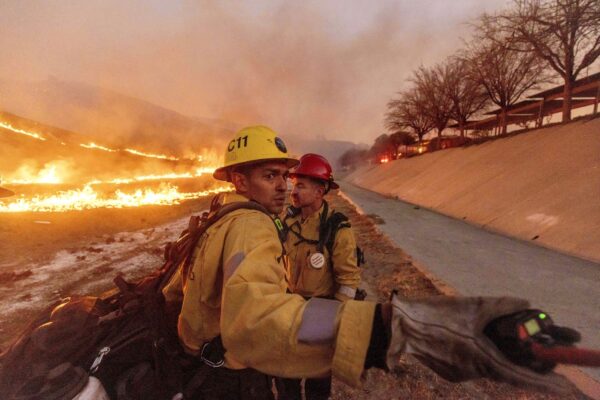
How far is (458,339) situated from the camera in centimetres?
99

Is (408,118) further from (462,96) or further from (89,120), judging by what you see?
(89,120)

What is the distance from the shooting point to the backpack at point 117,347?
1567 mm

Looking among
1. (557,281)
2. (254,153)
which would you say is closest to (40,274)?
(254,153)

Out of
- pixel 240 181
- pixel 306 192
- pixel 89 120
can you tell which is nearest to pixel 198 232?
pixel 240 181

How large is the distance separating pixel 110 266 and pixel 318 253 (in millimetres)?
7332

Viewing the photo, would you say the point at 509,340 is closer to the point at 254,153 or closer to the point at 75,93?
the point at 254,153

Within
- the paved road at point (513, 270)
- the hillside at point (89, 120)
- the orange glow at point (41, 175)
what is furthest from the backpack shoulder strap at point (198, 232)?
the hillside at point (89, 120)

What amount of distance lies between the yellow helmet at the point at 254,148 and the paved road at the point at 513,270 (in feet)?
12.4

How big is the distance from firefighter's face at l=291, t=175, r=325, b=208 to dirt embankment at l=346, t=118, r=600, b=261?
252 inches

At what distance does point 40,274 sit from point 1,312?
214cm

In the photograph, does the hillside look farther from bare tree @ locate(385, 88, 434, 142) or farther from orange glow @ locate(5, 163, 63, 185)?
bare tree @ locate(385, 88, 434, 142)

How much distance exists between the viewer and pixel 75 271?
25.0 ft

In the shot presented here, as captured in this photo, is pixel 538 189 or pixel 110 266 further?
pixel 538 189

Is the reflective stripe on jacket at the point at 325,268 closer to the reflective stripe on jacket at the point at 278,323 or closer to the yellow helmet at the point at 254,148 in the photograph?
the yellow helmet at the point at 254,148
